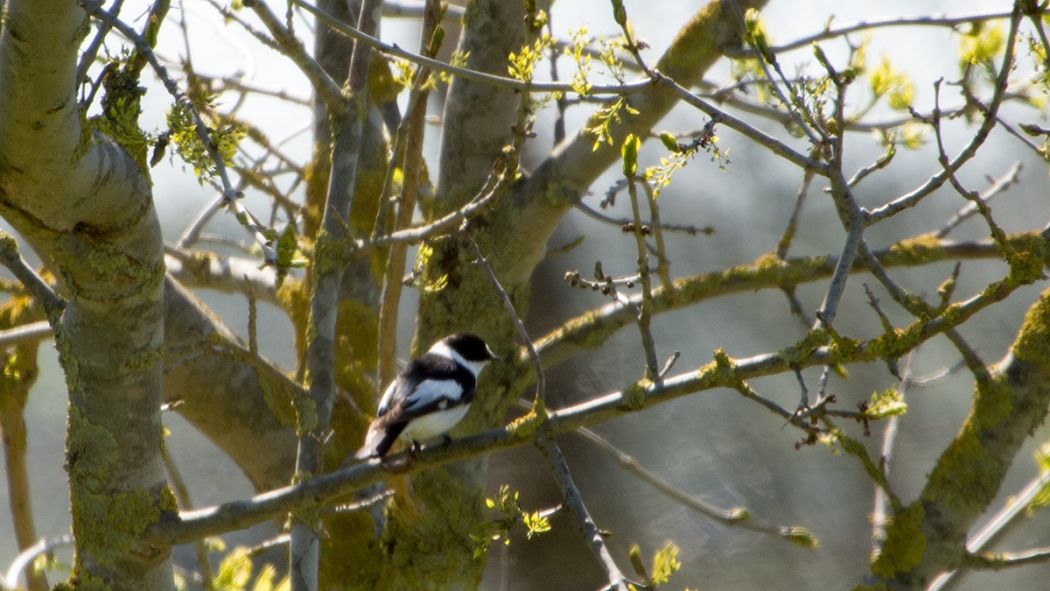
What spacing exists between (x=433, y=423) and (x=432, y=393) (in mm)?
92

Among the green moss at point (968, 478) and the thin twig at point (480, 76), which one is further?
the green moss at point (968, 478)

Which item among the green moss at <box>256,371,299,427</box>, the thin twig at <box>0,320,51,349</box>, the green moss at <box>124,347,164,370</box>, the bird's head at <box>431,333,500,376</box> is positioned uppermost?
the thin twig at <box>0,320,51,349</box>

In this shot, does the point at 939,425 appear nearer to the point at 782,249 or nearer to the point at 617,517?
the point at 617,517

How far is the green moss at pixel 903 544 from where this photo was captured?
3.16 m

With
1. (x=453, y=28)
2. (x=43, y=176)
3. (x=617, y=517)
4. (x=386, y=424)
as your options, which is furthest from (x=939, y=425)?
(x=43, y=176)

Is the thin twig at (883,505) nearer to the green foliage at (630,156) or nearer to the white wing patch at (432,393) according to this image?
the white wing patch at (432,393)

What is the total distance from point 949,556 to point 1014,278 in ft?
5.79

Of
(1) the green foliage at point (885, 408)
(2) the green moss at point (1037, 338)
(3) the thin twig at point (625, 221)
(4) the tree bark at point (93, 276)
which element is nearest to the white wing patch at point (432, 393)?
(3) the thin twig at point (625, 221)

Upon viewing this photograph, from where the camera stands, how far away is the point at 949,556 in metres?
3.15

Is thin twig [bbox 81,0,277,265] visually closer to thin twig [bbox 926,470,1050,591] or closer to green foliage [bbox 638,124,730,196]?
green foliage [bbox 638,124,730,196]

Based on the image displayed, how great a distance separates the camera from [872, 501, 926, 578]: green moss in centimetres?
316

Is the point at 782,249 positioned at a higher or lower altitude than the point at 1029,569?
higher

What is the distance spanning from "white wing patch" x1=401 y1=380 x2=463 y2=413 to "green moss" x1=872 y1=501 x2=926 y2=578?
1496 millimetres

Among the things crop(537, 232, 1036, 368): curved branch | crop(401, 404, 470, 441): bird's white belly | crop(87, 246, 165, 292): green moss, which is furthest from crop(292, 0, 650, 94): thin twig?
crop(537, 232, 1036, 368): curved branch
